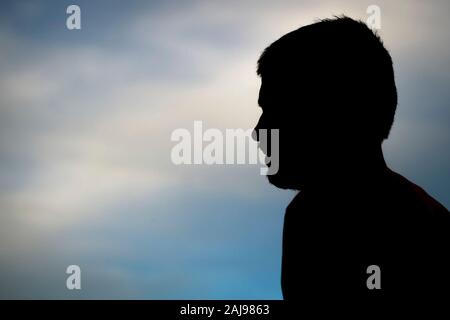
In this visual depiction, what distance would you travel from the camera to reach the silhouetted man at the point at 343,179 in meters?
1.43

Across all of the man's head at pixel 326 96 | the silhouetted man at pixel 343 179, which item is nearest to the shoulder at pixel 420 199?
the silhouetted man at pixel 343 179

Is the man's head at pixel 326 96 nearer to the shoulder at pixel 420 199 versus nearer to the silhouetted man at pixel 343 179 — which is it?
the silhouetted man at pixel 343 179

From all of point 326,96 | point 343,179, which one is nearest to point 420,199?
point 343,179

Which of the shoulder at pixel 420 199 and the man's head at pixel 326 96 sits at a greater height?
the man's head at pixel 326 96

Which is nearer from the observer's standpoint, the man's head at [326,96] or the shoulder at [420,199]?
the shoulder at [420,199]

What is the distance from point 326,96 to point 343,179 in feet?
1.00

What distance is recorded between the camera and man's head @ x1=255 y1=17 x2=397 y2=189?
1.69m

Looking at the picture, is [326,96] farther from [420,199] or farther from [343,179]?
[420,199]

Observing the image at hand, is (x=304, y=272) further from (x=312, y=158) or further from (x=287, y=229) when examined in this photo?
(x=312, y=158)

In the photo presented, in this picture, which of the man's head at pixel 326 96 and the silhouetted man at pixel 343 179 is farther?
the man's head at pixel 326 96

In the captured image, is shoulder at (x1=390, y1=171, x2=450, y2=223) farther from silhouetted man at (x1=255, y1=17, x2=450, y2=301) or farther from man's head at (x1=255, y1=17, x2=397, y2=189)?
man's head at (x1=255, y1=17, x2=397, y2=189)

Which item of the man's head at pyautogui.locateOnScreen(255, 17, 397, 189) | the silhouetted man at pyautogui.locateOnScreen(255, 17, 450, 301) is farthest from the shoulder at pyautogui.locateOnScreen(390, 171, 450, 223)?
the man's head at pyautogui.locateOnScreen(255, 17, 397, 189)

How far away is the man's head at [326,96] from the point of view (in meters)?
1.69
